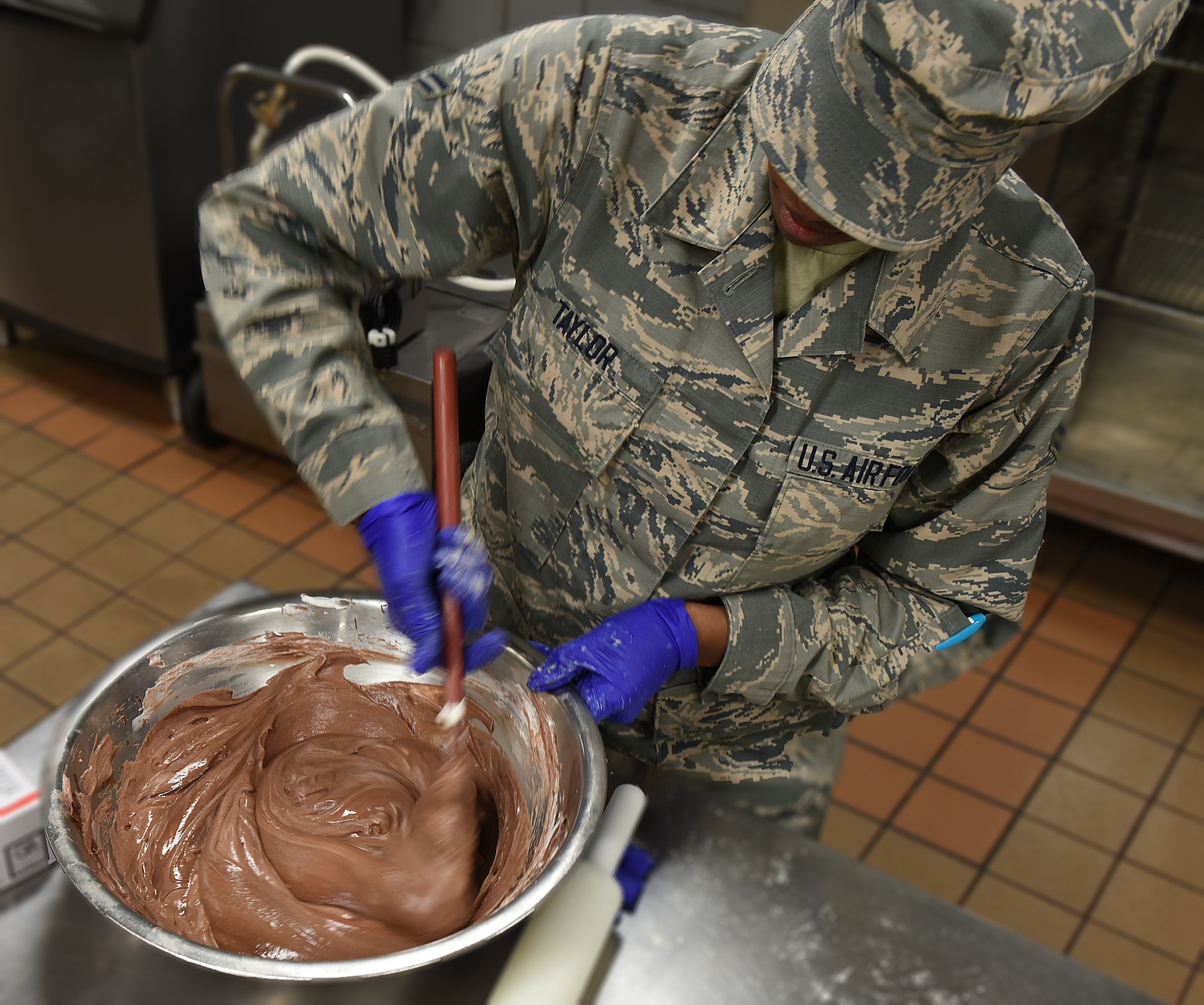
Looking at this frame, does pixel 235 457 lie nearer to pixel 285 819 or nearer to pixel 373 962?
pixel 285 819

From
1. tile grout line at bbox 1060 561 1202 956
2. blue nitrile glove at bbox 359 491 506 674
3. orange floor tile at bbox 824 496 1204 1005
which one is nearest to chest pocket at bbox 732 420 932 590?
blue nitrile glove at bbox 359 491 506 674

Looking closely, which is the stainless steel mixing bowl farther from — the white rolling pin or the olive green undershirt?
the olive green undershirt

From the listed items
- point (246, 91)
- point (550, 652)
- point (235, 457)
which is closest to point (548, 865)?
point (550, 652)

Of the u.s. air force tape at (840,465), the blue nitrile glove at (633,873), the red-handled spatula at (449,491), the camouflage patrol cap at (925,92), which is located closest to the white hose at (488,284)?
the red-handled spatula at (449,491)

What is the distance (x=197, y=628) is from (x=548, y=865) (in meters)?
0.54

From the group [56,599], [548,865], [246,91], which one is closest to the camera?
[548,865]

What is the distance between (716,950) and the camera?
1263 millimetres

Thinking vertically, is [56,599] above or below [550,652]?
below

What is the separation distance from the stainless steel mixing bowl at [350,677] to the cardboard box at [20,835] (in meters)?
0.14

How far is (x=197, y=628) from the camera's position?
1230 mm

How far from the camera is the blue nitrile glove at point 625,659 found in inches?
48.5

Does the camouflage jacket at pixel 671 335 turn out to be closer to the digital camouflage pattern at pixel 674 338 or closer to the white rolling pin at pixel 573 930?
the digital camouflage pattern at pixel 674 338

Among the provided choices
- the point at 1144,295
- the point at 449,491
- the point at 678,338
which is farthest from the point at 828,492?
the point at 1144,295

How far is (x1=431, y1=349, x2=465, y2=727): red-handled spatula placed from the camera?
1.17 m
